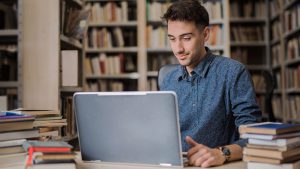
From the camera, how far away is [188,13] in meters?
1.75

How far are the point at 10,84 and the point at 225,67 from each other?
1508 millimetres

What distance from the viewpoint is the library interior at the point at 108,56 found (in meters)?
1.43

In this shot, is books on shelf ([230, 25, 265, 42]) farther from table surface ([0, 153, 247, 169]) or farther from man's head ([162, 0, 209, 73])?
table surface ([0, 153, 247, 169])

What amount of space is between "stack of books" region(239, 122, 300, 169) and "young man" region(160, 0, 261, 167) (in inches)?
18.6

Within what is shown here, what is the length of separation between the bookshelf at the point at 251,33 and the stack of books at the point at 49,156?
4791 mm

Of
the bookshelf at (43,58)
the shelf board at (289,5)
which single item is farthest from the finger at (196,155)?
the shelf board at (289,5)

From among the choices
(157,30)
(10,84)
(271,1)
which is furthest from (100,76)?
(271,1)

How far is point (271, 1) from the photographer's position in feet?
19.1

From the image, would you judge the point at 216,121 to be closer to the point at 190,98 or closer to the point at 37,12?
the point at 190,98

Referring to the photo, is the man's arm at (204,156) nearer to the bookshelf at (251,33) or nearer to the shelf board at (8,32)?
the shelf board at (8,32)

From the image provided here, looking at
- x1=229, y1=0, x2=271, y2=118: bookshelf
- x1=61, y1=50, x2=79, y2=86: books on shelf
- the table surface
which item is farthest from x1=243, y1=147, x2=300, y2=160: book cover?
x1=229, y1=0, x2=271, y2=118: bookshelf

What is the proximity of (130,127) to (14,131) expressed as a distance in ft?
1.51

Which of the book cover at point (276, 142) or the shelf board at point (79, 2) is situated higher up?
the shelf board at point (79, 2)

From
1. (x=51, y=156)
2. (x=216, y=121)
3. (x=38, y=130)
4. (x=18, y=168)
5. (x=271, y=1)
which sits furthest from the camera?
(x=271, y=1)
